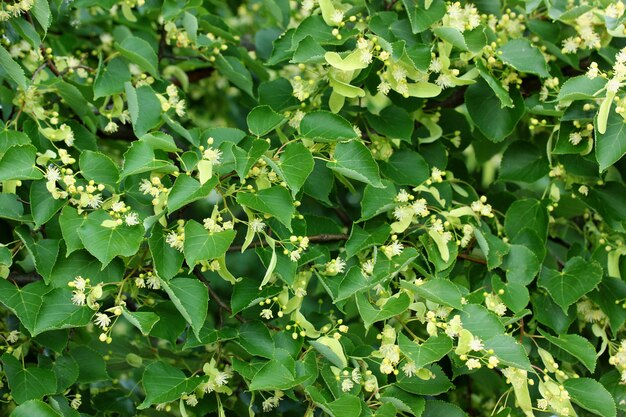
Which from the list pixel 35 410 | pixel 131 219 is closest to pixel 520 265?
pixel 131 219

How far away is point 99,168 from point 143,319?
0.38 m

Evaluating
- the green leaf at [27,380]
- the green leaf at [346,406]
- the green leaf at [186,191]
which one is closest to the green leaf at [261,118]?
the green leaf at [186,191]

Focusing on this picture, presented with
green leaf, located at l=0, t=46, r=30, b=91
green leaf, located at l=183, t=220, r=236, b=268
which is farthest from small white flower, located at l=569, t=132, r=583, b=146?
green leaf, located at l=0, t=46, r=30, b=91

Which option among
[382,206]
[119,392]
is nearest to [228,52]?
[382,206]

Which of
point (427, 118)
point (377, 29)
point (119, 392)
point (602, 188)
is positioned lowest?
point (119, 392)

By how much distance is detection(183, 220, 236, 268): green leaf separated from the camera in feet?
6.08

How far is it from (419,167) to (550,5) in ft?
1.86

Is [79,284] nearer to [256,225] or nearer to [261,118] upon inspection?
[256,225]

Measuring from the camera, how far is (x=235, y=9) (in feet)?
12.3

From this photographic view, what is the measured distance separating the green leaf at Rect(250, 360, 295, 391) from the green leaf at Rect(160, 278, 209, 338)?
0.54ft

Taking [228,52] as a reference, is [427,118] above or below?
below

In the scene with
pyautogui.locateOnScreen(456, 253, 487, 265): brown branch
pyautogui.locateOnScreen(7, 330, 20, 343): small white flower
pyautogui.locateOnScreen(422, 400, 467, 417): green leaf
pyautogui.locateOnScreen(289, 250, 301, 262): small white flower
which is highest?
pyautogui.locateOnScreen(289, 250, 301, 262): small white flower

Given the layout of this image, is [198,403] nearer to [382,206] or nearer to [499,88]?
[382,206]

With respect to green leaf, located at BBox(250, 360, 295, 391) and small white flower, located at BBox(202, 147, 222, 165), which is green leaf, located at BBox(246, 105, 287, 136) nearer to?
small white flower, located at BBox(202, 147, 222, 165)
